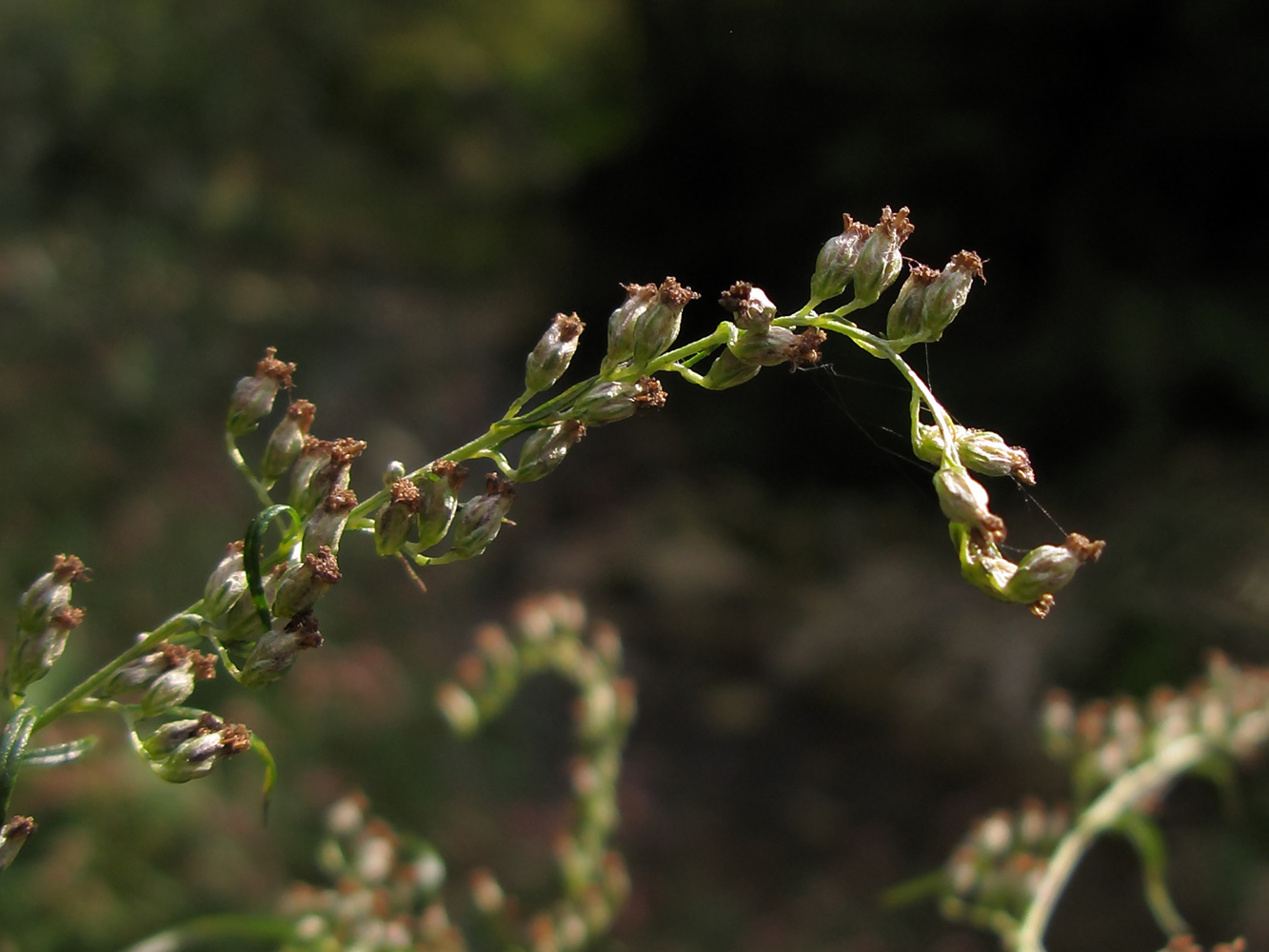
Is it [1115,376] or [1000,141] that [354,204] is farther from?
[1115,376]

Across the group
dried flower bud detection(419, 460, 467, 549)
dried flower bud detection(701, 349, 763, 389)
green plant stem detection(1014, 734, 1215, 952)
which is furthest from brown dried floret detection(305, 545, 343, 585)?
green plant stem detection(1014, 734, 1215, 952)

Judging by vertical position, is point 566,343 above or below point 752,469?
below

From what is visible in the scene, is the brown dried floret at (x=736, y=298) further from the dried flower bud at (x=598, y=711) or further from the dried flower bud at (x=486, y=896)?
the dried flower bud at (x=598, y=711)

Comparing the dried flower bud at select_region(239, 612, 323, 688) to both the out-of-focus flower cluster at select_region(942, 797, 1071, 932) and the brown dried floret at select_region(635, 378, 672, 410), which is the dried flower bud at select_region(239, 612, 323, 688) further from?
the out-of-focus flower cluster at select_region(942, 797, 1071, 932)

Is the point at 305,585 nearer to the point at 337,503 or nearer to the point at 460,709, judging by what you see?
the point at 337,503

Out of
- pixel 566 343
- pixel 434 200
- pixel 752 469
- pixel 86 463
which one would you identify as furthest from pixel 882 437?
pixel 434 200
